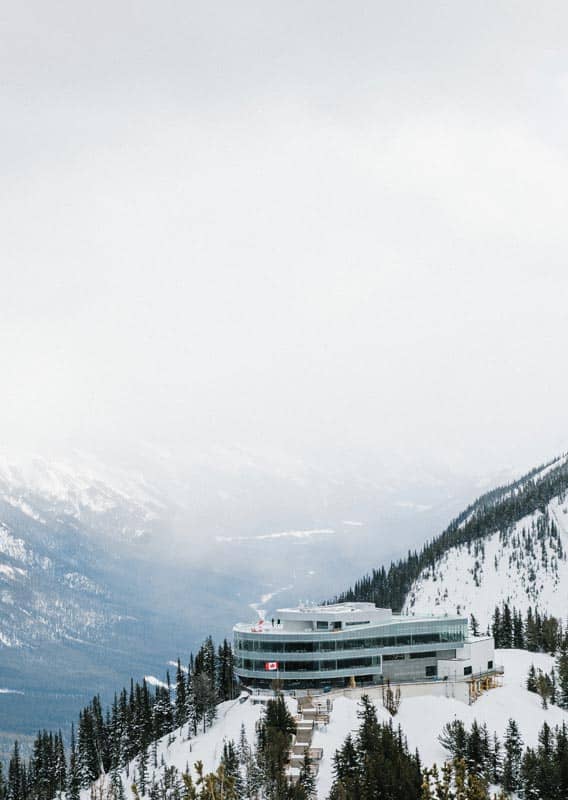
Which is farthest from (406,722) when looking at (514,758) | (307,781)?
(307,781)

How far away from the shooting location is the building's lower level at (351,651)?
188625 millimetres

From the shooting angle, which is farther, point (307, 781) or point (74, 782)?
point (74, 782)

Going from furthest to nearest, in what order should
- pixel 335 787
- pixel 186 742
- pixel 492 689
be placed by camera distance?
pixel 492 689
pixel 186 742
pixel 335 787

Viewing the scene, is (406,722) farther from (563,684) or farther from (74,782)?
(74,782)

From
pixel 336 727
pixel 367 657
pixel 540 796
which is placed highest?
pixel 367 657

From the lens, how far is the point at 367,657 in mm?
191500

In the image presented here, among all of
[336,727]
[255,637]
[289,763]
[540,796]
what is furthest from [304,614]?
[540,796]

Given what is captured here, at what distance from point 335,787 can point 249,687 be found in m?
65.8

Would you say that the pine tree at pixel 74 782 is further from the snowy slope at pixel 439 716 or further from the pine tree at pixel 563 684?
the pine tree at pixel 563 684

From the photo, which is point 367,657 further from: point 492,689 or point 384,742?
point 384,742

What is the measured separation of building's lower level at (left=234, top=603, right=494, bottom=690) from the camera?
7426 inches

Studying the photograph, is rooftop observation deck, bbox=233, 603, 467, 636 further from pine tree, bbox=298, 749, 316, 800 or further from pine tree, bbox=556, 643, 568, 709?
pine tree, bbox=298, 749, 316, 800

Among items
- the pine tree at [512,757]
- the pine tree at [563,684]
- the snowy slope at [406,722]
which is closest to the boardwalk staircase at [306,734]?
the snowy slope at [406,722]

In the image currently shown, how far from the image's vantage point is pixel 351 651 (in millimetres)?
190750
